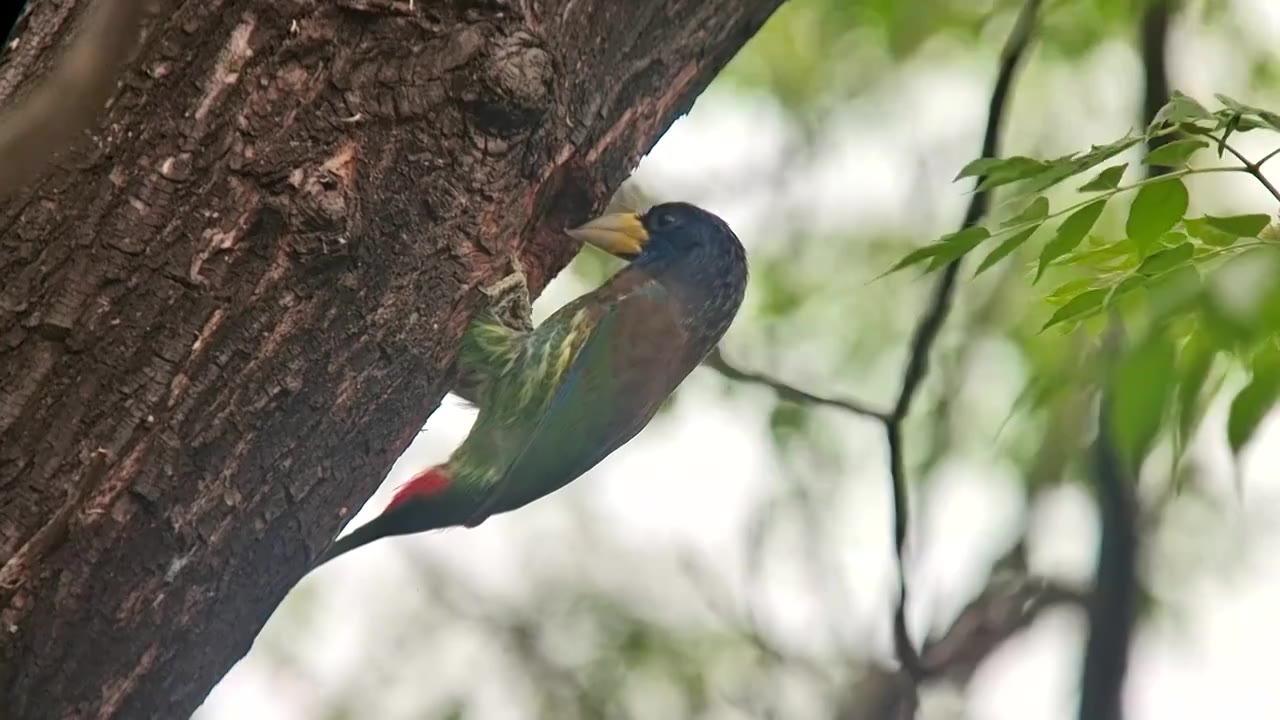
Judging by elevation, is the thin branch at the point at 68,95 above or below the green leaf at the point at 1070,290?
below

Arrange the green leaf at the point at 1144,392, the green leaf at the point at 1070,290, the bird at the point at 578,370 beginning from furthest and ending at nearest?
1. the bird at the point at 578,370
2. the green leaf at the point at 1070,290
3. the green leaf at the point at 1144,392

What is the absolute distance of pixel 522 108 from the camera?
108 centimetres

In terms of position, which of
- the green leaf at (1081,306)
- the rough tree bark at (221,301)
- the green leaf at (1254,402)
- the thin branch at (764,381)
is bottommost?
the rough tree bark at (221,301)

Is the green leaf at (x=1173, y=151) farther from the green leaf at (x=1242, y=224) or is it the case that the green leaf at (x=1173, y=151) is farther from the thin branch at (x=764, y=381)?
the thin branch at (x=764, y=381)

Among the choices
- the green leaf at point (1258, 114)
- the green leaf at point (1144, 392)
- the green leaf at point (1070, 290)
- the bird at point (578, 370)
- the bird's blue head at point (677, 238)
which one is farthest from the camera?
the bird's blue head at point (677, 238)

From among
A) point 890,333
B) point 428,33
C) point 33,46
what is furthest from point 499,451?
point 890,333

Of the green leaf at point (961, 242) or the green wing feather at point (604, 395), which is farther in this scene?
the green wing feather at point (604, 395)

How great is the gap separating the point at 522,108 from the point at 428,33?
106mm

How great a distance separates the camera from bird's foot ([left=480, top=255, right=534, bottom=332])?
1231 mm

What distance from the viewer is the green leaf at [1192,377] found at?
89 cm

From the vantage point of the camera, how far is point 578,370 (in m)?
1.48

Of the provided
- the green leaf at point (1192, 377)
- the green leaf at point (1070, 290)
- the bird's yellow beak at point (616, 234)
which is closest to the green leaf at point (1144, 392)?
the green leaf at point (1192, 377)

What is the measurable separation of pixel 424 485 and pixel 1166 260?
86 centimetres

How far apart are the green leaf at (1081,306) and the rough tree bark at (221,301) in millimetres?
497
